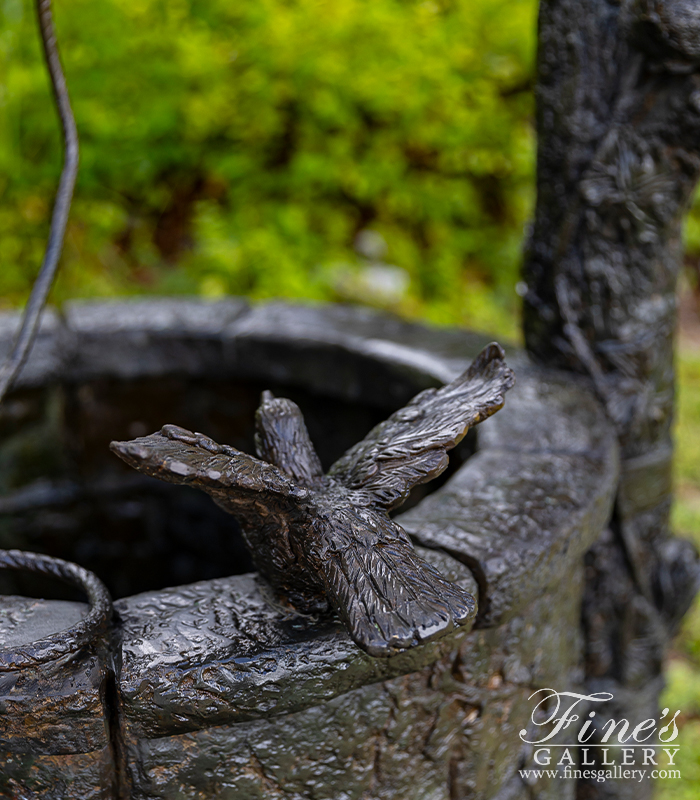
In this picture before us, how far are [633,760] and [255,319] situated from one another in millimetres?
1401

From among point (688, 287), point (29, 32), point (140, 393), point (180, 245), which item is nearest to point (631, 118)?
point (140, 393)

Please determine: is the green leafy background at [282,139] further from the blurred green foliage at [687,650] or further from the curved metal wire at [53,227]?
the curved metal wire at [53,227]

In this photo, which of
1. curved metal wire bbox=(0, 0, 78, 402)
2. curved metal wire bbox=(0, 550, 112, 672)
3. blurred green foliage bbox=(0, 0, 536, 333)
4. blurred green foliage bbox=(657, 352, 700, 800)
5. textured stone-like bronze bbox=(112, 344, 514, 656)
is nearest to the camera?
textured stone-like bronze bbox=(112, 344, 514, 656)

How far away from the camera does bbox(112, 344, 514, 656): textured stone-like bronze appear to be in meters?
0.81

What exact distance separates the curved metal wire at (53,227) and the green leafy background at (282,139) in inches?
87.3

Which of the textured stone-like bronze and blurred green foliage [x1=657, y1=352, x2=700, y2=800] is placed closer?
the textured stone-like bronze

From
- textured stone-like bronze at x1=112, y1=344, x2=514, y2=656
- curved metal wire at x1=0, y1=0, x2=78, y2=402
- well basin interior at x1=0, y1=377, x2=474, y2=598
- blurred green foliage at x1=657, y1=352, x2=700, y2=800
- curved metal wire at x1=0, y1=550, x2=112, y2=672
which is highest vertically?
curved metal wire at x1=0, y1=0, x2=78, y2=402

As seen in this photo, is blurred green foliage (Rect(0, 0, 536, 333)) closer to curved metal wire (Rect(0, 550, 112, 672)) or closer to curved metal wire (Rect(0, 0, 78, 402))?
curved metal wire (Rect(0, 0, 78, 402))

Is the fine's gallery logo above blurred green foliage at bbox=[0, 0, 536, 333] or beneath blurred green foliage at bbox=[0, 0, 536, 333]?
beneath

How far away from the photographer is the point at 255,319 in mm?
2152

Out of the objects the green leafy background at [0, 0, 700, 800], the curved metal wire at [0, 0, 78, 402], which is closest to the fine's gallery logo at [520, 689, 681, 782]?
the curved metal wire at [0, 0, 78, 402]

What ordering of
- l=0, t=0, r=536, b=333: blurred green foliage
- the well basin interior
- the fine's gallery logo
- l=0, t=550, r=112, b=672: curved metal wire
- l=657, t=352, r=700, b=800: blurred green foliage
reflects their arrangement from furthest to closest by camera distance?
l=0, t=0, r=536, b=333: blurred green foliage
l=657, t=352, r=700, b=800: blurred green foliage
the well basin interior
the fine's gallery logo
l=0, t=550, r=112, b=672: curved metal wire

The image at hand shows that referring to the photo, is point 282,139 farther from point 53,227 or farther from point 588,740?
point 588,740

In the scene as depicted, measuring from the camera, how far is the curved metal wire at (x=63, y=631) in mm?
918
